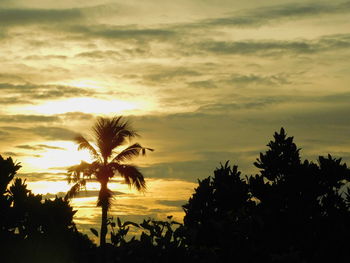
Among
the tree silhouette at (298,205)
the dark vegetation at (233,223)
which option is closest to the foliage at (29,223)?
the dark vegetation at (233,223)

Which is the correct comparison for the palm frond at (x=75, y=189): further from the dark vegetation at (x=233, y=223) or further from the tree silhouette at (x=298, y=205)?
the tree silhouette at (x=298, y=205)

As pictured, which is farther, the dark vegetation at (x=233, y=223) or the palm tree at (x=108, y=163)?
the palm tree at (x=108, y=163)

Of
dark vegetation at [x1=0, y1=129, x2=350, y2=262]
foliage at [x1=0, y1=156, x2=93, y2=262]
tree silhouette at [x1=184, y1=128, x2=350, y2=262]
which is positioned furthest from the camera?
foliage at [x1=0, y1=156, x2=93, y2=262]

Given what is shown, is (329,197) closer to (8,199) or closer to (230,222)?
→ (230,222)

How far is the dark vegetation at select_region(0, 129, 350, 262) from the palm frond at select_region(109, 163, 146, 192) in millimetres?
4062

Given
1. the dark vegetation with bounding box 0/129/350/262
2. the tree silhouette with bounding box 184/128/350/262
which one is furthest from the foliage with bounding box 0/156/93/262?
the tree silhouette with bounding box 184/128/350/262

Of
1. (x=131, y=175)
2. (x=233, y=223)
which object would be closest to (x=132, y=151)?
(x=131, y=175)

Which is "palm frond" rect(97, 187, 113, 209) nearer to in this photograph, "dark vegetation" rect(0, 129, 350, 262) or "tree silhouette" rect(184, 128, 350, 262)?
"dark vegetation" rect(0, 129, 350, 262)

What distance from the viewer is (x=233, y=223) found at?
13.1m

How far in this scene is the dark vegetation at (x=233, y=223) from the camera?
10008mm

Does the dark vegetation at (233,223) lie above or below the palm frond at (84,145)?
below

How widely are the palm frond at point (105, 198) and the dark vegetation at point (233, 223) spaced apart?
1.96 m

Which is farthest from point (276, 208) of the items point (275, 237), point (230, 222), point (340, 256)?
point (230, 222)

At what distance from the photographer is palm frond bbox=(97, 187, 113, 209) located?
3712 cm
